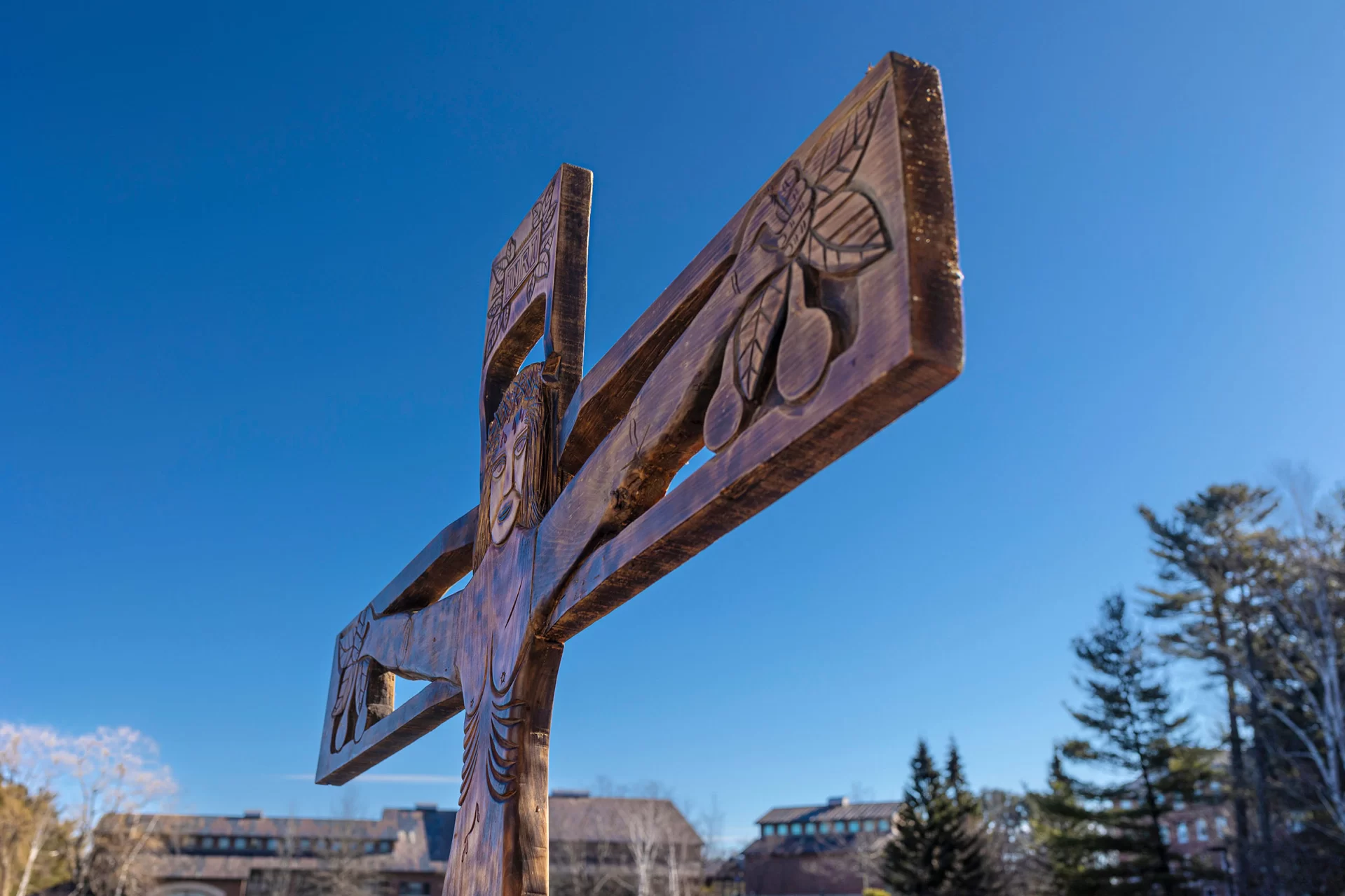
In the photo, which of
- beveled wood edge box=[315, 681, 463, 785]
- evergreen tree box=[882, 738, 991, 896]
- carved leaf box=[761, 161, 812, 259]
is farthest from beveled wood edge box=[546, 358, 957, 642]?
evergreen tree box=[882, 738, 991, 896]

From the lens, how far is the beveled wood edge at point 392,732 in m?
2.93

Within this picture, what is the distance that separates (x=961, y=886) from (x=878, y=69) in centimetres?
2415

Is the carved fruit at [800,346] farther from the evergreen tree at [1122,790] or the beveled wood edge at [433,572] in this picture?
the evergreen tree at [1122,790]

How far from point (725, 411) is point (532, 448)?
103 cm

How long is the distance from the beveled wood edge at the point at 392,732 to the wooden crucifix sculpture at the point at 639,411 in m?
0.01

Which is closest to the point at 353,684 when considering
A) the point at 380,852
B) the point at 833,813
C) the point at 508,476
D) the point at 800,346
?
the point at 508,476

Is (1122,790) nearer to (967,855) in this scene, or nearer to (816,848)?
(967,855)

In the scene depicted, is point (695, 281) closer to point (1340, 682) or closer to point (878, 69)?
point (878, 69)

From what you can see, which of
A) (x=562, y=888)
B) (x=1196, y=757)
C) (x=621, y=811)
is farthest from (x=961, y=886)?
(x=621, y=811)

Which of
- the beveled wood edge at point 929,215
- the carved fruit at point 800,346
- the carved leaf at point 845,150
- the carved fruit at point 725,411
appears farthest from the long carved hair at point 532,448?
the beveled wood edge at point 929,215

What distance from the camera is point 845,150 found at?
1.49 m

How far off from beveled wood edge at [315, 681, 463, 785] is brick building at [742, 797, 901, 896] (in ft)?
117

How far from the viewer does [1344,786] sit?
1717 cm

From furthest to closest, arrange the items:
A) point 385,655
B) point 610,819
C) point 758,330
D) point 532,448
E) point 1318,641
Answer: point 610,819, point 1318,641, point 385,655, point 532,448, point 758,330
